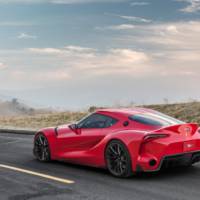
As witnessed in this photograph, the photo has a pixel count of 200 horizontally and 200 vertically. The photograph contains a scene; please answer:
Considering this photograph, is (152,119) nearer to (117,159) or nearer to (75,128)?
(117,159)

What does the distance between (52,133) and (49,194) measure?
3.29 meters

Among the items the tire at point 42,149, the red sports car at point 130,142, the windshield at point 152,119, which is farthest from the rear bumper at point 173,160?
the tire at point 42,149

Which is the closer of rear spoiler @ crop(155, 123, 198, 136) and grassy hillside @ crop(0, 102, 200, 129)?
rear spoiler @ crop(155, 123, 198, 136)

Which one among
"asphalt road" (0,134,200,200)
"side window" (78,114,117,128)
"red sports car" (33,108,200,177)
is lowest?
"asphalt road" (0,134,200,200)

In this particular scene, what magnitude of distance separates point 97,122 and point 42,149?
7.08 ft

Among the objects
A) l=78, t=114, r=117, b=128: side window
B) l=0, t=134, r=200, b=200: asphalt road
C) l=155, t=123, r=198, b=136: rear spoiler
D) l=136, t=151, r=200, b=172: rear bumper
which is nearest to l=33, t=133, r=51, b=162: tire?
l=0, t=134, r=200, b=200: asphalt road

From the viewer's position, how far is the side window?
10.2 metres

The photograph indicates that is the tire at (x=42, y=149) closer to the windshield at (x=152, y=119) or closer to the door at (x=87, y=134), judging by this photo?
the door at (x=87, y=134)

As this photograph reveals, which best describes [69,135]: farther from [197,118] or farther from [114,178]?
[197,118]

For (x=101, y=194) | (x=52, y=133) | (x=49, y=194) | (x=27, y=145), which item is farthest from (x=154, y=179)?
(x=27, y=145)

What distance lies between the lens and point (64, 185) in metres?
9.20

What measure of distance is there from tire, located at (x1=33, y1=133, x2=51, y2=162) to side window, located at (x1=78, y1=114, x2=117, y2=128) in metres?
1.40

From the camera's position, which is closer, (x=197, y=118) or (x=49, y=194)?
(x=49, y=194)

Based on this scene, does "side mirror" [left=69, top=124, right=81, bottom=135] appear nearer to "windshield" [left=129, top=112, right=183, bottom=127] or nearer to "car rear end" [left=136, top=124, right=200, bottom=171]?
"windshield" [left=129, top=112, right=183, bottom=127]
